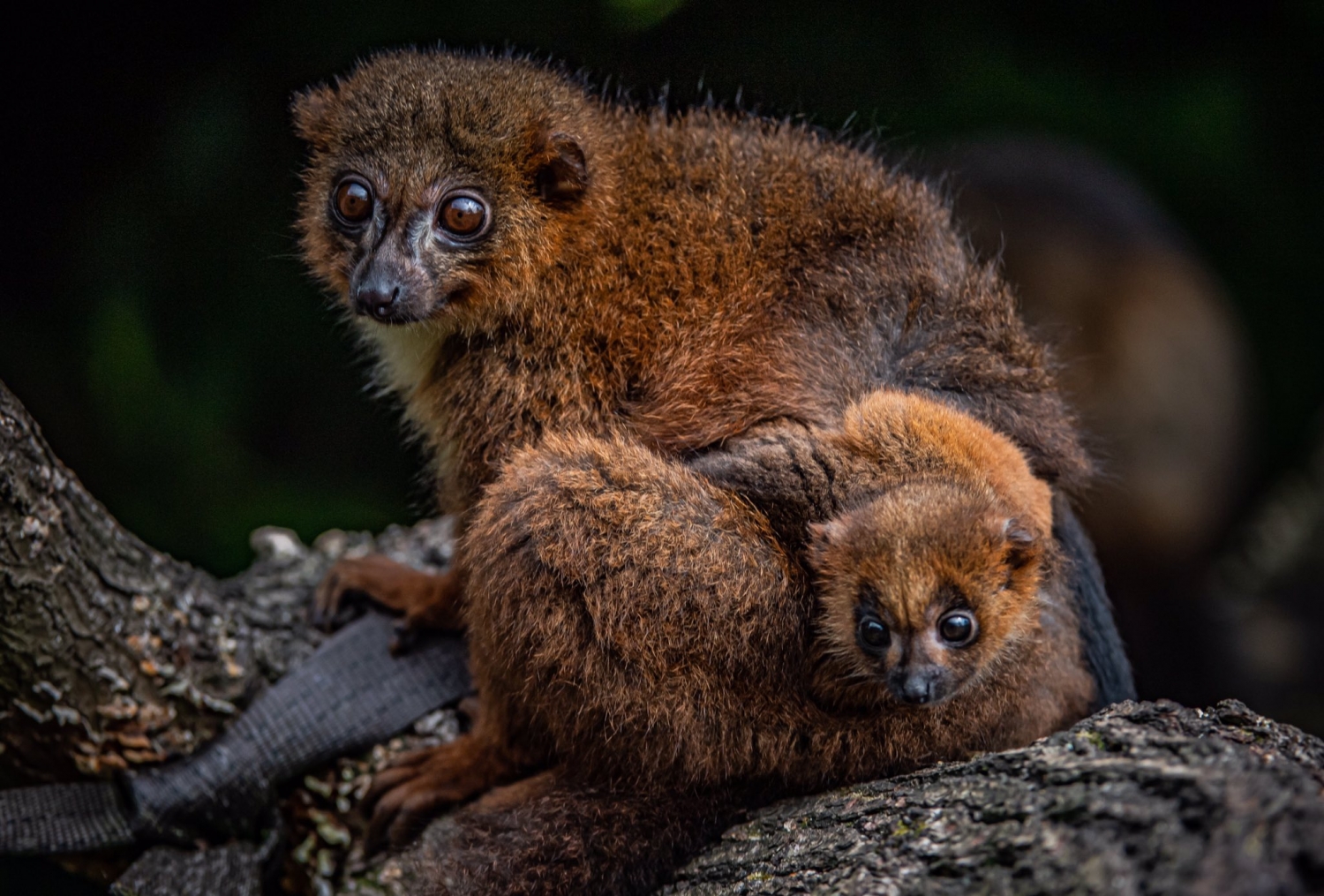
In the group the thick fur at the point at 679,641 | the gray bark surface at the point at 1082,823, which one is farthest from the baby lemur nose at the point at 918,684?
the thick fur at the point at 679,641

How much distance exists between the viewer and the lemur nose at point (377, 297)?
3.80 m

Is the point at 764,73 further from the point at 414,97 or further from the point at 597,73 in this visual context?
the point at 414,97

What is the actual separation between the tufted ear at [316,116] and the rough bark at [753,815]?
142 cm

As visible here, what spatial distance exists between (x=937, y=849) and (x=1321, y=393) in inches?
358

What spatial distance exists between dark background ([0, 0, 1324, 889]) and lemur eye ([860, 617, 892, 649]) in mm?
2291

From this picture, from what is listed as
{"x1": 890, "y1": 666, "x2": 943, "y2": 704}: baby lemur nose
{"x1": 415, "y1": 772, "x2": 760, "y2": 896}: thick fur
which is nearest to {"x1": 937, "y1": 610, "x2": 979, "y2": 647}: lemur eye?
{"x1": 890, "y1": 666, "x2": 943, "y2": 704}: baby lemur nose

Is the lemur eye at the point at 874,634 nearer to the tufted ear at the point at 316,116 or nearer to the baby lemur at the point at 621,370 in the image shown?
the baby lemur at the point at 621,370

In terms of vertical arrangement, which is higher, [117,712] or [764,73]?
[764,73]

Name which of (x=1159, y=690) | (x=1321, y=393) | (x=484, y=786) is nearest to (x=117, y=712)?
(x=484, y=786)

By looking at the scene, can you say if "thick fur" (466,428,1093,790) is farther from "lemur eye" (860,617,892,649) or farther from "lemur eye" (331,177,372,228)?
"lemur eye" (331,177,372,228)

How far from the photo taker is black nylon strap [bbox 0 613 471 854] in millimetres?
3973

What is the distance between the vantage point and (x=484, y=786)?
3990 mm

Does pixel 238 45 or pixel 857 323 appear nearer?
pixel 857 323

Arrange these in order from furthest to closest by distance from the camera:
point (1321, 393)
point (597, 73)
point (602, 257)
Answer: point (1321, 393) < point (597, 73) < point (602, 257)
